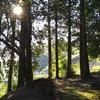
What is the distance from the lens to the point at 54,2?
27.6 feet

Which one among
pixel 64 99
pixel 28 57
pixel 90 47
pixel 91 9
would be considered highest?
pixel 91 9

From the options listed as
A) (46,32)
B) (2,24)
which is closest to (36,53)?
(46,32)

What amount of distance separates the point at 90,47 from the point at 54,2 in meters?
12.1

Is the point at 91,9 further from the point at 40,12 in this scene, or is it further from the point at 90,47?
the point at 90,47

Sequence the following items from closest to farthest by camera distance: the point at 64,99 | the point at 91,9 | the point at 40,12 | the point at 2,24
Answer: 1. the point at 64,99
2. the point at 40,12
3. the point at 2,24
4. the point at 91,9

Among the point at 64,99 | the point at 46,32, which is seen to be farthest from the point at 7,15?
the point at 46,32

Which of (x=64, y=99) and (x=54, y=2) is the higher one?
(x=54, y=2)

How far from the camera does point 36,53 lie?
16578 millimetres

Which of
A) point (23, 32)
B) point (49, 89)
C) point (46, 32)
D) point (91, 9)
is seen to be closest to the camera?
point (49, 89)

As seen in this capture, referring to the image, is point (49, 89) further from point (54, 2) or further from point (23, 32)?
point (23, 32)

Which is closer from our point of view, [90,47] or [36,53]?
[36,53]

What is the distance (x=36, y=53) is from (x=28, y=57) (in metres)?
7.00

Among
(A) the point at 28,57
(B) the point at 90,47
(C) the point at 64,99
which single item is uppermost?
(B) the point at 90,47

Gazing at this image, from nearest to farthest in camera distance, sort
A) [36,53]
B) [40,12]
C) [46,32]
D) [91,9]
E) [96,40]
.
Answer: [40,12] < [91,9] < [46,32] < [36,53] < [96,40]
